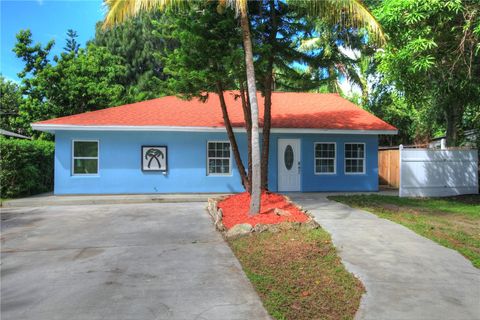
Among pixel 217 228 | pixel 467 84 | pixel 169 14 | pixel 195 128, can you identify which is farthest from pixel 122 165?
pixel 467 84

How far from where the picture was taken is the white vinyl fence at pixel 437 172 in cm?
1464

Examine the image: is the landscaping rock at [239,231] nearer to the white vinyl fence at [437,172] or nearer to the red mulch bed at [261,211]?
the red mulch bed at [261,211]

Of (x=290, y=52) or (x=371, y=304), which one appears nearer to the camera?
(x=371, y=304)

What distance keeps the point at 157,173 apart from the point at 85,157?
9.57ft

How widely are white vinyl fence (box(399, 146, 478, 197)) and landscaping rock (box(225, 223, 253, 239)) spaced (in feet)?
30.0

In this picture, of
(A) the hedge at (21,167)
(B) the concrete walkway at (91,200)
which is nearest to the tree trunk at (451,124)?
(B) the concrete walkway at (91,200)

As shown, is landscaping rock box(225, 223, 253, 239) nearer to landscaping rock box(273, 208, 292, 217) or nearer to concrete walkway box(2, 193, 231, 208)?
landscaping rock box(273, 208, 292, 217)

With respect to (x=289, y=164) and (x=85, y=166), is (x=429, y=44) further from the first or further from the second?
(x=85, y=166)

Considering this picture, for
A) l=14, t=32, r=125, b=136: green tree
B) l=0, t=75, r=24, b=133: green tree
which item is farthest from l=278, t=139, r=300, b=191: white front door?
l=0, t=75, r=24, b=133: green tree

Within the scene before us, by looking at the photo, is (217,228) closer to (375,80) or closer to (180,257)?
(180,257)

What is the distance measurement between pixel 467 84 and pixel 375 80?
1613cm

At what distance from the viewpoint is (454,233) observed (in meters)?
8.02

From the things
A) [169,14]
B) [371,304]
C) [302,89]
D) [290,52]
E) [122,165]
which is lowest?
[371,304]

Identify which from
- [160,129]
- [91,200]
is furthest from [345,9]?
[91,200]
